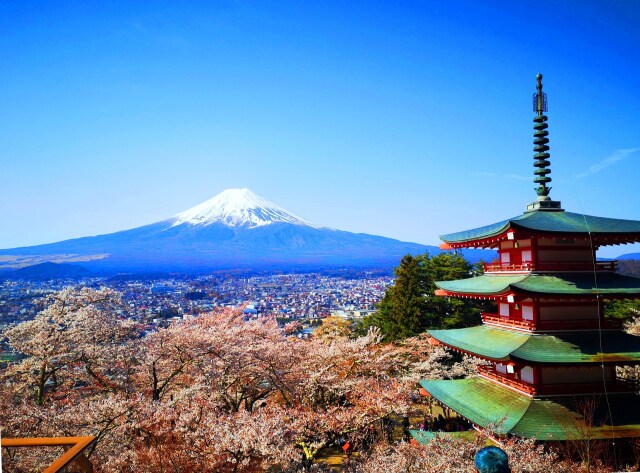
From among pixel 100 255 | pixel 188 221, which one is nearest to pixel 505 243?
pixel 100 255

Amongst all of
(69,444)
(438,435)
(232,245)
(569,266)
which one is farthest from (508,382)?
(232,245)

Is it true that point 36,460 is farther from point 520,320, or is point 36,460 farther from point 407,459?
point 520,320

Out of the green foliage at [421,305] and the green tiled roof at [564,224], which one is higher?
the green tiled roof at [564,224]

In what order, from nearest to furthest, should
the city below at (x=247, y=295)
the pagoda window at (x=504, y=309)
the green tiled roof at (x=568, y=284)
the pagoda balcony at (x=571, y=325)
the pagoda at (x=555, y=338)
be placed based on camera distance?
the pagoda at (x=555, y=338) → the green tiled roof at (x=568, y=284) → the pagoda balcony at (x=571, y=325) → the pagoda window at (x=504, y=309) → the city below at (x=247, y=295)

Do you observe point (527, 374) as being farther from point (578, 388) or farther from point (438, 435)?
point (438, 435)

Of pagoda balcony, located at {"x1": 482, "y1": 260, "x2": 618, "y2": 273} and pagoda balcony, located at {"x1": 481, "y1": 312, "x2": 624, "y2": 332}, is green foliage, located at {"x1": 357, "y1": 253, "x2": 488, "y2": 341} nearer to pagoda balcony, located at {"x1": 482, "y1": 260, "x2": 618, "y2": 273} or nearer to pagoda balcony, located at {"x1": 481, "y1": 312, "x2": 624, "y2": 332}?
pagoda balcony, located at {"x1": 481, "y1": 312, "x2": 624, "y2": 332}

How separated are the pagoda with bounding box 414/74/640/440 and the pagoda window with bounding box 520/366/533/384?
19 mm

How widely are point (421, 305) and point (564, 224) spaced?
12766mm

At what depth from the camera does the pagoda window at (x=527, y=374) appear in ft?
26.8

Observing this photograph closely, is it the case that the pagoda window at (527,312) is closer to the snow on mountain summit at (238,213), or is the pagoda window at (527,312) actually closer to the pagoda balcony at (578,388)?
the pagoda balcony at (578,388)

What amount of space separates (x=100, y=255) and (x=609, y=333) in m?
87.6

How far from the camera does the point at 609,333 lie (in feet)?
26.8

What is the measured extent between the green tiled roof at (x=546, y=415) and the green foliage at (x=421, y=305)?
11186 mm

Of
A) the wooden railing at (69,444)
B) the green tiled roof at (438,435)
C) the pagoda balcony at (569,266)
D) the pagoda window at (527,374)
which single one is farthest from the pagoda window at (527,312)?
the wooden railing at (69,444)
